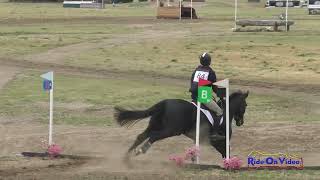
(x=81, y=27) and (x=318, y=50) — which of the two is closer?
(x=318, y=50)

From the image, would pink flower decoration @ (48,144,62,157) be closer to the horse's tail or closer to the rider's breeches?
the horse's tail

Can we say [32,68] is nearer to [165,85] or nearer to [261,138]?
[165,85]

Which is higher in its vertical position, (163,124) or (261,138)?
(163,124)

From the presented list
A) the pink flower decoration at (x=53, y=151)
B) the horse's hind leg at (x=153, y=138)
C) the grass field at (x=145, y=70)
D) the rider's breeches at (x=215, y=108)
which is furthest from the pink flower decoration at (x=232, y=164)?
the pink flower decoration at (x=53, y=151)

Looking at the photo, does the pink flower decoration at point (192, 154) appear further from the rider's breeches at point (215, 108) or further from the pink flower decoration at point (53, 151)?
the pink flower decoration at point (53, 151)

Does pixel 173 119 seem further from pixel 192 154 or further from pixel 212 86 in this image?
pixel 212 86

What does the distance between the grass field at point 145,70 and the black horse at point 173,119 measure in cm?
61

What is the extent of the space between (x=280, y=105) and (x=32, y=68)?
40.9 ft

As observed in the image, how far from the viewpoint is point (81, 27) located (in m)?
49.0

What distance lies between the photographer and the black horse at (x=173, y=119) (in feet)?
37.3

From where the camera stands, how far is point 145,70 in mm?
27516

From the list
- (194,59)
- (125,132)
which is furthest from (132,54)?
(125,132)

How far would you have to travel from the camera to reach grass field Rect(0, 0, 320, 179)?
17281 millimetres

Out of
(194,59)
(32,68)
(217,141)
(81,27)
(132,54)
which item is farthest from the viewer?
(81,27)
